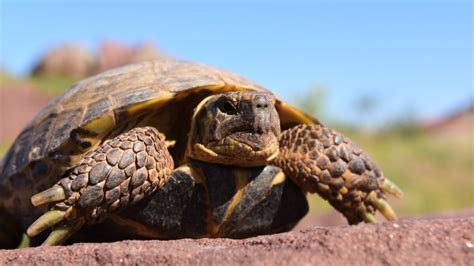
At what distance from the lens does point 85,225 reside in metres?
3.21

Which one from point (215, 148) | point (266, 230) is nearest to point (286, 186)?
point (266, 230)

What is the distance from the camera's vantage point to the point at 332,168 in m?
3.47

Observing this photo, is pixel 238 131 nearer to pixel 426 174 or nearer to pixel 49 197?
pixel 49 197

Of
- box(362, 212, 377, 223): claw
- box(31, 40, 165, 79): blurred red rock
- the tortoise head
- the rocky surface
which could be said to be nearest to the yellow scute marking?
the tortoise head

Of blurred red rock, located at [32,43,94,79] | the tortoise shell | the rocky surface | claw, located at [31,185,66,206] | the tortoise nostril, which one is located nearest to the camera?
the rocky surface

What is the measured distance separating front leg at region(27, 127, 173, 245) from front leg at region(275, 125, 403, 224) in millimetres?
840

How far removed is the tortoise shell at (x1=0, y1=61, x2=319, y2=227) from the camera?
336cm

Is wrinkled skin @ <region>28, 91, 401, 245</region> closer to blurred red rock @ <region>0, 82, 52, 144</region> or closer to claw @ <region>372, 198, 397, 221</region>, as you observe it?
claw @ <region>372, 198, 397, 221</region>

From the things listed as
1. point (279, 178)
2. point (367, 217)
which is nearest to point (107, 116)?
point (279, 178)

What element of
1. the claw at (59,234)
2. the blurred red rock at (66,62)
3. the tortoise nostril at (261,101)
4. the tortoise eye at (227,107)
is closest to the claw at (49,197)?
the claw at (59,234)

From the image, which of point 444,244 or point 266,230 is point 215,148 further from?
point 444,244

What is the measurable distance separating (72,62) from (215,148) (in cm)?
2501

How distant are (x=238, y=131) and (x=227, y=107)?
147 millimetres

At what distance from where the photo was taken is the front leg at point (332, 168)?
3.48 metres
